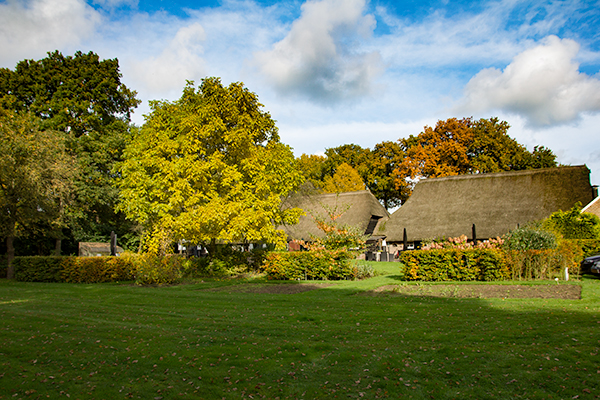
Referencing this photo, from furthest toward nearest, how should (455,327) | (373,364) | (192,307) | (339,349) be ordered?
(192,307) → (455,327) → (339,349) → (373,364)

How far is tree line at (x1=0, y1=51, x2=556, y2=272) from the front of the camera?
1850cm

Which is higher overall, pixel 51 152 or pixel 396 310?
pixel 51 152

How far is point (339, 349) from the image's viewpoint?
6.02 m

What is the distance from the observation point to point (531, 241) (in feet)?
48.7

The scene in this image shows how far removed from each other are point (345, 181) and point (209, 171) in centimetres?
3431

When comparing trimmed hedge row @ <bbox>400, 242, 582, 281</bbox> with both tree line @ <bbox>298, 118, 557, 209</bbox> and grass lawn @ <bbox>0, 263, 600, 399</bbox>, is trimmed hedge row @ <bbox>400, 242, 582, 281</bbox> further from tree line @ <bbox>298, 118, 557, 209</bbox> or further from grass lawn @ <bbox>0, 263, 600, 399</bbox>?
tree line @ <bbox>298, 118, 557, 209</bbox>

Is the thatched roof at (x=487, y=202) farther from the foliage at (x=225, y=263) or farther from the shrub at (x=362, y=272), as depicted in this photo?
the shrub at (x=362, y=272)

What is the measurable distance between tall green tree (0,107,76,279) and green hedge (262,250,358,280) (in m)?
14.4

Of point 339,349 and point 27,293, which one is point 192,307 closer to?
point 339,349

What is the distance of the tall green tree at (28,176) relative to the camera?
20.6 m

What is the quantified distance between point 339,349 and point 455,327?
2.63m

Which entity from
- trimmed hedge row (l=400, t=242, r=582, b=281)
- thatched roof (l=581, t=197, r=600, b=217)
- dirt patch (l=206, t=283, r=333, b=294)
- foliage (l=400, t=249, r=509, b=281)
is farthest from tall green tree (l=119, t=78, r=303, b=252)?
thatched roof (l=581, t=197, r=600, b=217)

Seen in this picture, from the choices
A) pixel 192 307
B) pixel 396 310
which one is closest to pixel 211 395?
pixel 396 310

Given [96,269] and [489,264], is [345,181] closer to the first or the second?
[96,269]
